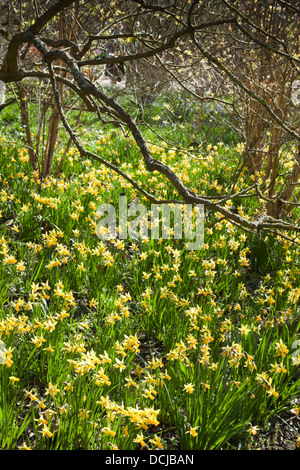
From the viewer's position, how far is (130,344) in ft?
6.77

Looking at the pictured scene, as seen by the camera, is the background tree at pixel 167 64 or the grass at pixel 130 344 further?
the background tree at pixel 167 64

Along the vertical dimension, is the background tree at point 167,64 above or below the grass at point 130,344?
above

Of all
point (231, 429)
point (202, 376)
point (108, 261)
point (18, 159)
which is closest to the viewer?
point (231, 429)

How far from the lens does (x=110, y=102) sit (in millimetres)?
2059

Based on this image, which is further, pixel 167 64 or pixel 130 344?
pixel 167 64

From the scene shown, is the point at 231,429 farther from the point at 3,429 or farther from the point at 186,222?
the point at 186,222

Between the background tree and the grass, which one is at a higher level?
the background tree

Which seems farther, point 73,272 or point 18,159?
point 18,159

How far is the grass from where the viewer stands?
1.82 meters

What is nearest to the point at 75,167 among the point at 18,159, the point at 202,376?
the point at 18,159

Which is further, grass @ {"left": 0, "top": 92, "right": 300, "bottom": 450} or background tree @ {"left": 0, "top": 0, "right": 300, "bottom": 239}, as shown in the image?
background tree @ {"left": 0, "top": 0, "right": 300, "bottom": 239}

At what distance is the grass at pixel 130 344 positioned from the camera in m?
1.82
